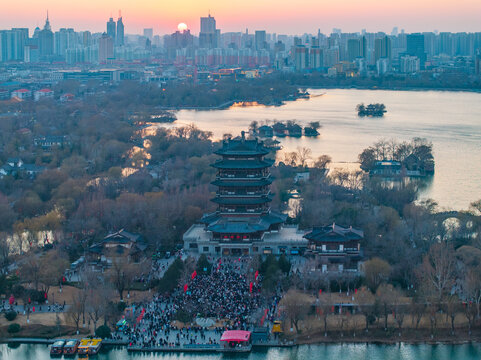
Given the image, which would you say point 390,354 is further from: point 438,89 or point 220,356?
point 438,89

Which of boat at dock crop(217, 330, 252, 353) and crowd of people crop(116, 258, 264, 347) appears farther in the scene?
crowd of people crop(116, 258, 264, 347)

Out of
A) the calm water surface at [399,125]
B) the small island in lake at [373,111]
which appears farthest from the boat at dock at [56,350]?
the small island in lake at [373,111]

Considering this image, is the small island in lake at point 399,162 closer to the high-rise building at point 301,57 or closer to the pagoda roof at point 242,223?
the pagoda roof at point 242,223

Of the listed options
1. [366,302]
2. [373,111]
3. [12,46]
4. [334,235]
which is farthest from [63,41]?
[366,302]

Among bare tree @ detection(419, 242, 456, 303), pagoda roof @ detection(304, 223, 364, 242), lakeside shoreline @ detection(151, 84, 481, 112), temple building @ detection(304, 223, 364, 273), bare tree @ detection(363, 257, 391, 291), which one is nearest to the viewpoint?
Result: bare tree @ detection(419, 242, 456, 303)

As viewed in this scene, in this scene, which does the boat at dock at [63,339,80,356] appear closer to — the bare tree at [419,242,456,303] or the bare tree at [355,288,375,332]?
the bare tree at [355,288,375,332]

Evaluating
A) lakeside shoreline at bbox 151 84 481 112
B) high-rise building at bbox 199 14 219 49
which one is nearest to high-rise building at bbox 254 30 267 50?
high-rise building at bbox 199 14 219 49

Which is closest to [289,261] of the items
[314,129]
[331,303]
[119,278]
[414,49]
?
[331,303]
